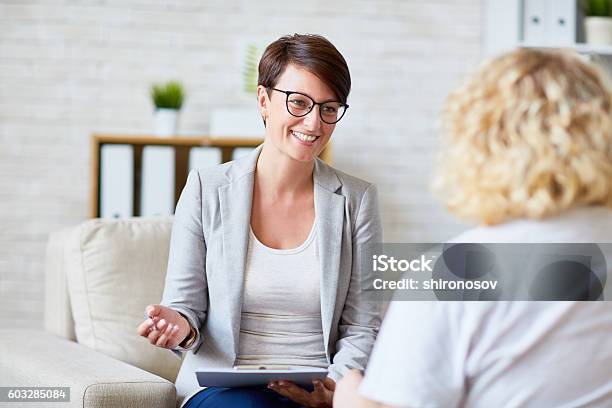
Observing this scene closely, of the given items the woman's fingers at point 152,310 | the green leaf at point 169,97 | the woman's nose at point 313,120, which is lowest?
the woman's fingers at point 152,310

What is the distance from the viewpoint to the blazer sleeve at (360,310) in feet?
5.41

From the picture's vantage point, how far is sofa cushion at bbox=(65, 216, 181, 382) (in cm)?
197

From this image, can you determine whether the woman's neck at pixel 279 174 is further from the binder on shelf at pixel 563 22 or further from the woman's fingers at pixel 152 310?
the binder on shelf at pixel 563 22

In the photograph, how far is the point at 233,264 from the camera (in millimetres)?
1654

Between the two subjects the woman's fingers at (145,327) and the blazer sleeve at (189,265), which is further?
the blazer sleeve at (189,265)

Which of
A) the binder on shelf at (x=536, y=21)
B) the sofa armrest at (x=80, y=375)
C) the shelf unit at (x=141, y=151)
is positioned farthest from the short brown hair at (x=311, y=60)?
the binder on shelf at (x=536, y=21)

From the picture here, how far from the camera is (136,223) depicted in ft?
6.88

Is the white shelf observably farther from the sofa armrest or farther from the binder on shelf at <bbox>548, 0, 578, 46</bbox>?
the sofa armrest

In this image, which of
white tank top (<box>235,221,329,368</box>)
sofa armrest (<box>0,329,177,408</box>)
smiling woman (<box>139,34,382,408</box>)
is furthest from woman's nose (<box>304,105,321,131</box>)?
sofa armrest (<box>0,329,177,408</box>)

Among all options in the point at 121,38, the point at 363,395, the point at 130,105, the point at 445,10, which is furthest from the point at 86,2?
the point at 363,395

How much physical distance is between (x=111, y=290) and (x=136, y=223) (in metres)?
0.19

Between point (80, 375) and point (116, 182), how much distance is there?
4.59 feet

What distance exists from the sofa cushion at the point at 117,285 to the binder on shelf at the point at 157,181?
856mm

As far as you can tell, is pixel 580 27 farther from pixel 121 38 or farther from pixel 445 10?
pixel 121 38
